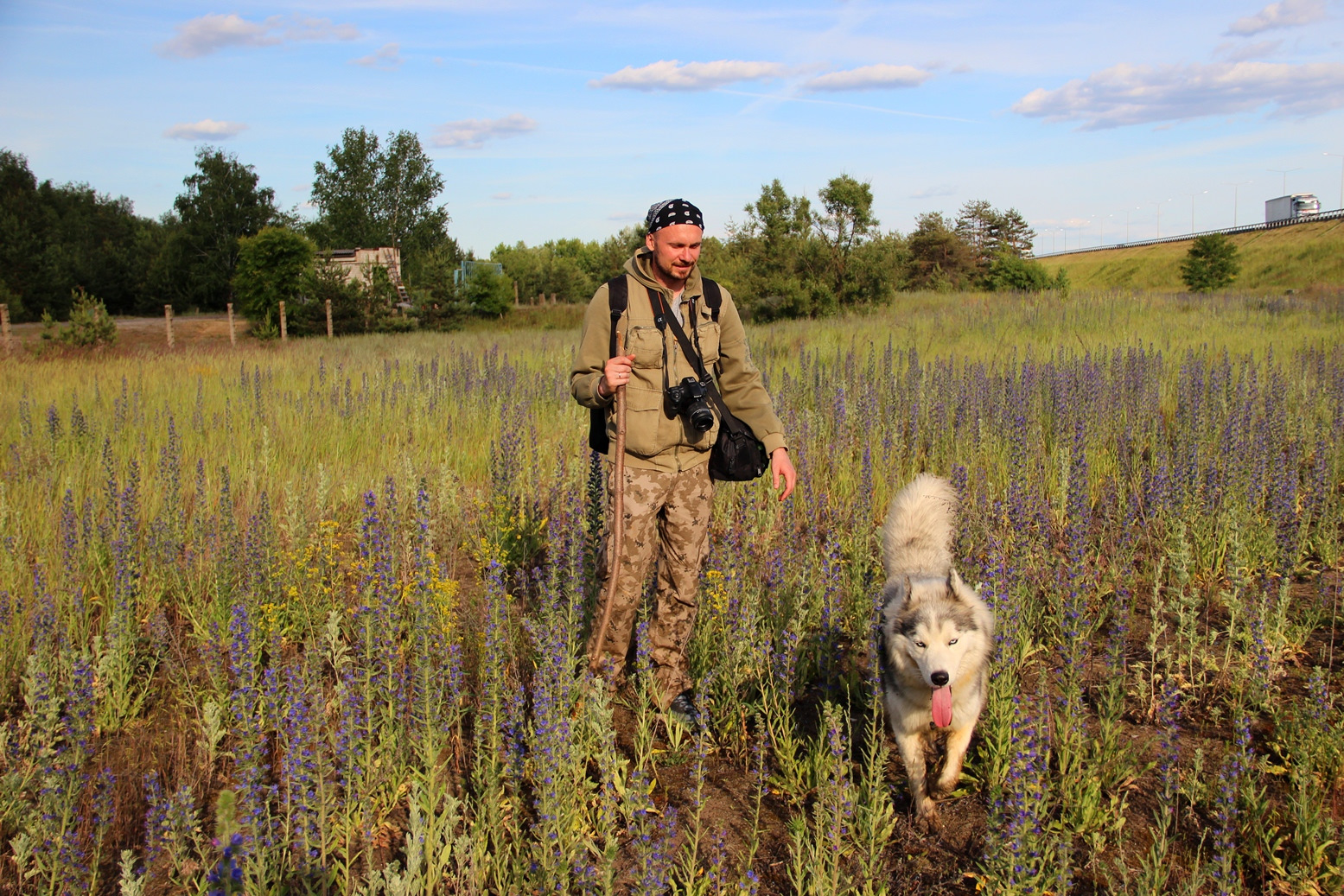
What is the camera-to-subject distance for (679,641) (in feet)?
12.1

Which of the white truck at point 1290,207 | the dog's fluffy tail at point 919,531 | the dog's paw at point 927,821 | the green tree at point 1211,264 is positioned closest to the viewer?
the dog's paw at point 927,821

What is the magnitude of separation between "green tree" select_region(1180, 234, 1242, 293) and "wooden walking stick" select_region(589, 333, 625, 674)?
134 ft

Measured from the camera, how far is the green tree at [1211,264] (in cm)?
3703

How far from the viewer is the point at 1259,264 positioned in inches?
1794

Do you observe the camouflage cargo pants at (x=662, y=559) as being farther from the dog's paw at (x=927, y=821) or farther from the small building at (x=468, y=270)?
the small building at (x=468, y=270)

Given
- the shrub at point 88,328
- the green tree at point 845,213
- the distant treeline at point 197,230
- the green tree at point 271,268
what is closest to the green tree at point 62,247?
the distant treeline at point 197,230

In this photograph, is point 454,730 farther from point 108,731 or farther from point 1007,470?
point 1007,470

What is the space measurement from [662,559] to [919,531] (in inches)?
46.9

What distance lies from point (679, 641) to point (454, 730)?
1.00 metres

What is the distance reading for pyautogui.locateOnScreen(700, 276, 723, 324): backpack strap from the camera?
356 centimetres

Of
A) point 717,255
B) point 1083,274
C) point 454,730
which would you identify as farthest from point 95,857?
point 1083,274

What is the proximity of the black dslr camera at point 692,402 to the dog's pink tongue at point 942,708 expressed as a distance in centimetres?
128

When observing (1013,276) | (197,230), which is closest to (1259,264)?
(1013,276)

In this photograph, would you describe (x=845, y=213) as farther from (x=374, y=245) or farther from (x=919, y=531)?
(x=374, y=245)
